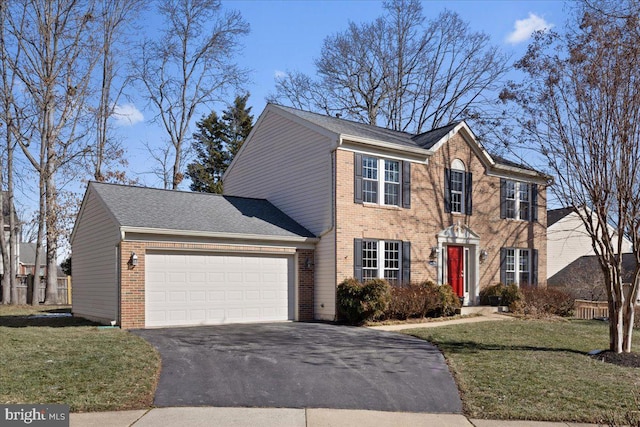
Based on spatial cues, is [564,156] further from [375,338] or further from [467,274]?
[467,274]

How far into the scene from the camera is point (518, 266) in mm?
23297

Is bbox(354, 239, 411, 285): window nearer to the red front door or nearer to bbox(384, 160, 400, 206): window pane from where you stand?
bbox(384, 160, 400, 206): window pane

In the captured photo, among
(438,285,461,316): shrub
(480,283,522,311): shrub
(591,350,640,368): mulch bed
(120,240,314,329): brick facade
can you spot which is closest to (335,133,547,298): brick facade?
(480,283,522,311): shrub

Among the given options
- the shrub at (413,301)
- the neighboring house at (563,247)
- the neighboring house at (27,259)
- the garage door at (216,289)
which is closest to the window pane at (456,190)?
the shrub at (413,301)

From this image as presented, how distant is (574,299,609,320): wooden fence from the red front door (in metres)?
4.59

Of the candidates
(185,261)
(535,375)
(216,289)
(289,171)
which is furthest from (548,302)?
(185,261)

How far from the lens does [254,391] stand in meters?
8.45

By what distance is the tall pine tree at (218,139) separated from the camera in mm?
40569

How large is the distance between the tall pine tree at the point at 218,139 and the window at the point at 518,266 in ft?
74.5

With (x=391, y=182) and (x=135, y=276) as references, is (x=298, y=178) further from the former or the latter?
(x=135, y=276)

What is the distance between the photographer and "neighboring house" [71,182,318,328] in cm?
1483

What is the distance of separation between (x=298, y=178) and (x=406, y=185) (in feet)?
11.8

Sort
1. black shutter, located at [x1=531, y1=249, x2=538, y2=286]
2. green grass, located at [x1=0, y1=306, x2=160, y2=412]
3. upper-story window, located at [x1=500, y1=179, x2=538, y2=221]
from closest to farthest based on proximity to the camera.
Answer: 1. green grass, located at [x1=0, y1=306, x2=160, y2=412]
2. upper-story window, located at [x1=500, y1=179, x2=538, y2=221]
3. black shutter, located at [x1=531, y1=249, x2=538, y2=286]

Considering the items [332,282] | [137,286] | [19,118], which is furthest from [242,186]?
[19,118]
